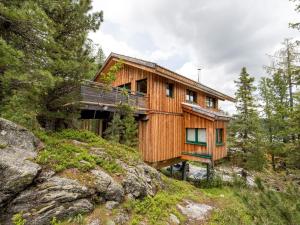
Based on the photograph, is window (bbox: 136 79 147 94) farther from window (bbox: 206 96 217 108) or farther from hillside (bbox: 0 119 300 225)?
window (bbox: 206 96 217 108)

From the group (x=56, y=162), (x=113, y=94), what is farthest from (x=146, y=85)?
(x=56, y=162)

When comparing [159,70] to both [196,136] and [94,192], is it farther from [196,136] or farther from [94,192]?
[94,192]

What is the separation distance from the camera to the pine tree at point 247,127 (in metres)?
16.8

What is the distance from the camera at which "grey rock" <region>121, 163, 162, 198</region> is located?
20.6 feet

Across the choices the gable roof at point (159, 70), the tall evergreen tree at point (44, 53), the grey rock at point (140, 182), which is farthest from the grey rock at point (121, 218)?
the gable roof at point (159, 70)

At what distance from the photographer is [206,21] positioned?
11.6 m

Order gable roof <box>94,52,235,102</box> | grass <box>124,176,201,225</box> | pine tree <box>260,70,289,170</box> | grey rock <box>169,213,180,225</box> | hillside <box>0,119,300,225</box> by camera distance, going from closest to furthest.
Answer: hillside <box>0,119,300,225</box>, grass <box>124,176,201,225</box>, grey rock <box>169,213,180,225</box>, gable roof <box>94,52,235,102</box>, pine tree <box>260,70,289,170</box>

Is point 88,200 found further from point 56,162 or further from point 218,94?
point 218,94

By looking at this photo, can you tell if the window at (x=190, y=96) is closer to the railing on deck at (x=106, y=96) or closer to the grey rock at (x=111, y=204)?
the railing on deck at (x=106, y=96)

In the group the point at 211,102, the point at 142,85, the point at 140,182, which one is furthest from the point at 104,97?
the point at 211,102

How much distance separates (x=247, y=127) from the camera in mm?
17609

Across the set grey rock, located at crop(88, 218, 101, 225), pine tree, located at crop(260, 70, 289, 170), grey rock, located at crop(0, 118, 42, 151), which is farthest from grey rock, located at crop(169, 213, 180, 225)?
pine tree, located at crop(260, 70, 289, 170)

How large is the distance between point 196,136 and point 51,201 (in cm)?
1191

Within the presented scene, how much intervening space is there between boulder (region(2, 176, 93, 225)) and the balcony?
169 inches
